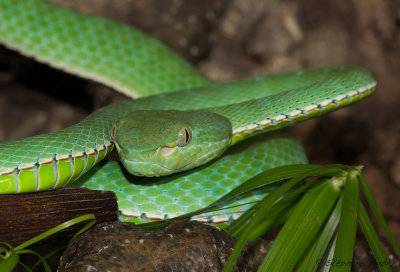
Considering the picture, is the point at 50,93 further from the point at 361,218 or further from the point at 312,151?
the point at 361,218

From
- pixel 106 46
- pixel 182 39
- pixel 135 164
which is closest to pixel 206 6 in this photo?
pixel 182 39

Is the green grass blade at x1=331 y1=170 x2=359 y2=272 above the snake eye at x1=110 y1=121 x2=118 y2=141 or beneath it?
above

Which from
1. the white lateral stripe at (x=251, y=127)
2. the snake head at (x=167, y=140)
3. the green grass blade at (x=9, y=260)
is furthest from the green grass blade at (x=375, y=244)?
the green grass blade at (x=9, y=260)

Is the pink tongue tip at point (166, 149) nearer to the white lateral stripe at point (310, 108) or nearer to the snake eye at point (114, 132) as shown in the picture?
the snake eye at point (114, 132)

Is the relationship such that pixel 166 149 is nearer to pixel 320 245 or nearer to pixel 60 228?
pixel 60 228

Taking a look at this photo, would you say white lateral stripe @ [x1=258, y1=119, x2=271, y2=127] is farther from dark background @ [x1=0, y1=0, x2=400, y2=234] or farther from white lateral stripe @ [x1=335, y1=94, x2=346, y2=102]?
dark background @ [x1=0, y1=0, x2=400, y2=234]

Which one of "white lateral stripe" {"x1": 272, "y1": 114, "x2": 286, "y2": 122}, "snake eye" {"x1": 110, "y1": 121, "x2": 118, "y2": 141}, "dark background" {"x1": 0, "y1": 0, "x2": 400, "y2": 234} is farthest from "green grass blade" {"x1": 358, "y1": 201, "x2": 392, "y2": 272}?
"dark background" {"x1": 0, "y1": 0, "x2": 400, "y2": 234}
